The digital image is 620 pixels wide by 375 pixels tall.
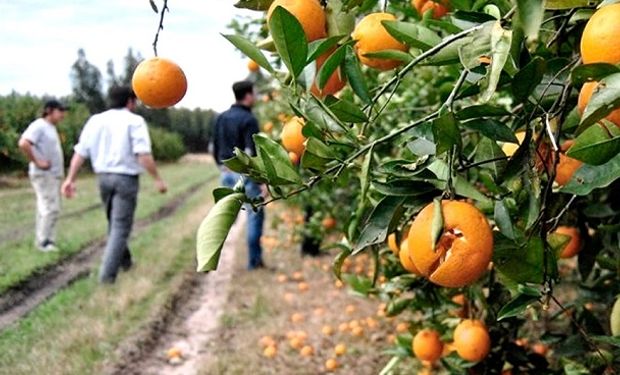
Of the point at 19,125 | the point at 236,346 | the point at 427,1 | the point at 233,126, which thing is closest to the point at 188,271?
the point at 233,126

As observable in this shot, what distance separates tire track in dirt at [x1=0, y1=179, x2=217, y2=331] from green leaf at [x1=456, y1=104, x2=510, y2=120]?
3801mm

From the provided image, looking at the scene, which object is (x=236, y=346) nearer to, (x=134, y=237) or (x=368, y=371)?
(x=368, y=371)

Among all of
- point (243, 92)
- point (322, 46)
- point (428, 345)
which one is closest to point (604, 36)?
point (322, 46)

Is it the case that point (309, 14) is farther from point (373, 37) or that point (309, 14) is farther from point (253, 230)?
point (253, 230)

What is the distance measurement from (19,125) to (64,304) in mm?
9834

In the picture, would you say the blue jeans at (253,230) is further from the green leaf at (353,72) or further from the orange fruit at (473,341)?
the green leaf at (353,72)

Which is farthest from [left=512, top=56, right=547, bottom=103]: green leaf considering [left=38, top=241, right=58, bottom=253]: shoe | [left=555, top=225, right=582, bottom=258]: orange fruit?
[left=38, top=241, right=58, bottom=253]: shoe

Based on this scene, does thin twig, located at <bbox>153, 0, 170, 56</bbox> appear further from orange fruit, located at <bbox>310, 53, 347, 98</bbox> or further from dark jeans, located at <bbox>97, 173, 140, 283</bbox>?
dark jeans, located at <bbox>97, 173, 140, 283</bbox>

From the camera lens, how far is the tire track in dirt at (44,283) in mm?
4535

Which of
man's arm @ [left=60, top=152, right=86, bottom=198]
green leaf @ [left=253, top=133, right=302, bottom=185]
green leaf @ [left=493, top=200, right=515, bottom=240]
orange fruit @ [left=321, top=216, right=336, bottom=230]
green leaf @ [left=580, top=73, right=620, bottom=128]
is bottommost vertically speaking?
orange fruit @ [left=321, top=216, right=336, bottom=230]

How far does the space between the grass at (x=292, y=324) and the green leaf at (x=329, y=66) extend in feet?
7.44

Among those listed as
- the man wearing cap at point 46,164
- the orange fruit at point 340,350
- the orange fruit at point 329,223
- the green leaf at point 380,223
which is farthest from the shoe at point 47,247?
the green leaf at point 380,223

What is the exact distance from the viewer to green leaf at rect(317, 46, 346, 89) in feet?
3.54

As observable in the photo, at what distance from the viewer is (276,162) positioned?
111 centimetres
